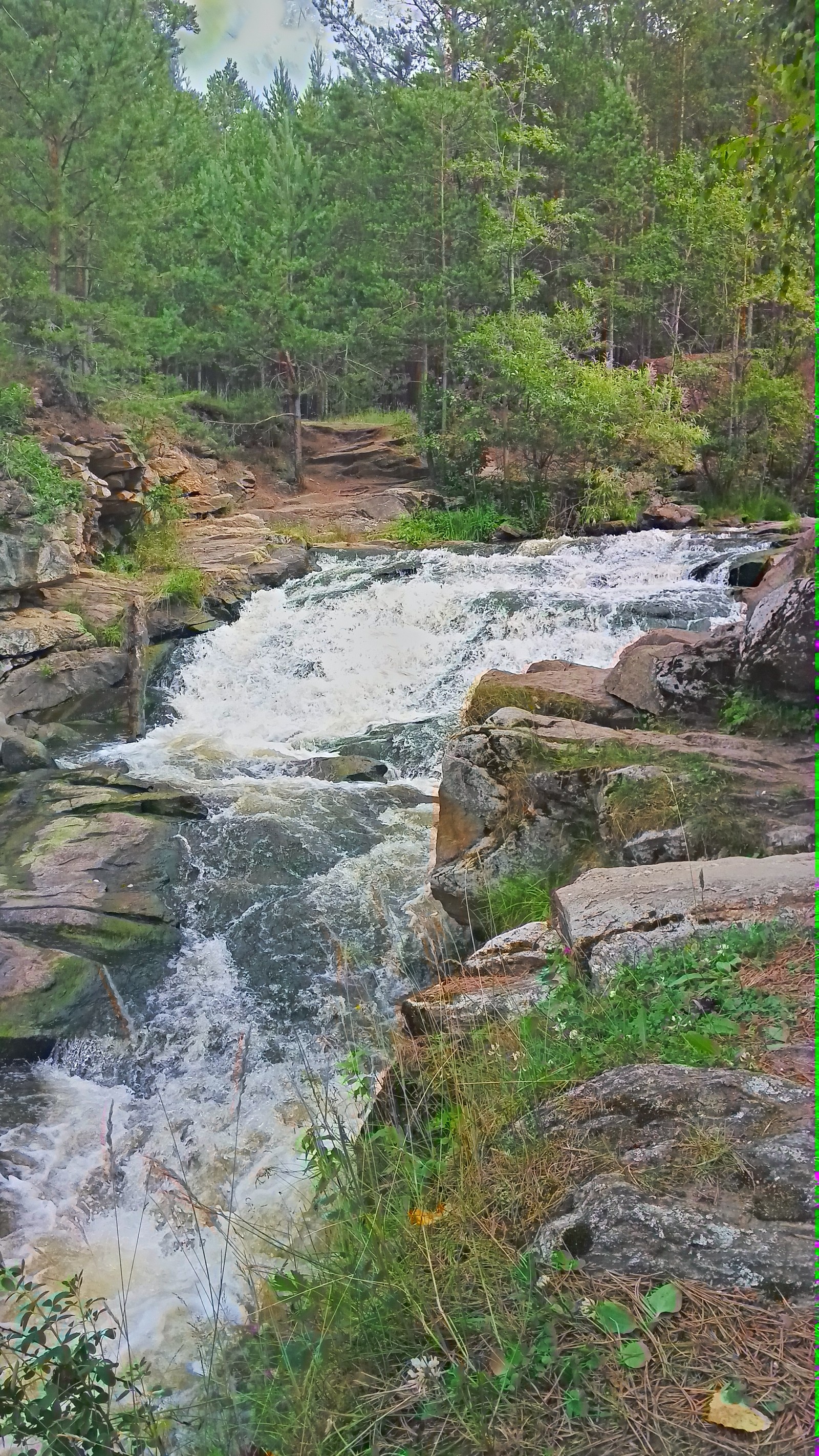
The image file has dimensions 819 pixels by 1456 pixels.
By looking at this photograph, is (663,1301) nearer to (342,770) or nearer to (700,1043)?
(700,1043)

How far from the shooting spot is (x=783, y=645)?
16.1 ft

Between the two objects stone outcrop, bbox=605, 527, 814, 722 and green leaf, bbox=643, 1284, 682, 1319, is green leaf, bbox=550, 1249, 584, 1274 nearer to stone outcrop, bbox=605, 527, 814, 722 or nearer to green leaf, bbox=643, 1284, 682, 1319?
green leaf, bbox=643, 1284, 682, 1319

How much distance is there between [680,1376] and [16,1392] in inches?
58.0

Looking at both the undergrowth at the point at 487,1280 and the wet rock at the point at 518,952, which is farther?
the wet rock at the point at 518,952

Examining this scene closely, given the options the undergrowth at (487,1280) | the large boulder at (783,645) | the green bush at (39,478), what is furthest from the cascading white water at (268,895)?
the green bush at (39,478)

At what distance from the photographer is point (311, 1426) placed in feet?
5.51

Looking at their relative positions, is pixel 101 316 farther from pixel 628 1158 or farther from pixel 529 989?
pixel 628 1158

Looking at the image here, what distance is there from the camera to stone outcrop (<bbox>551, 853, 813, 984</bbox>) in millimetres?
2982

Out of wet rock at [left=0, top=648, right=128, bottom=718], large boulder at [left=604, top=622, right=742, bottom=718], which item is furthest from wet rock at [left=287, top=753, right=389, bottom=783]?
wet rock at [left=0, top=648, right=128, bottom=718]

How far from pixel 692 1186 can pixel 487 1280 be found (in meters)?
0.47

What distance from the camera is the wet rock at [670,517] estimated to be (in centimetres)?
1727

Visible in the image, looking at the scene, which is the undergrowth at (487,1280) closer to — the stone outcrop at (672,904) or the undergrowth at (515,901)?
the stone outcrop at (672,904)

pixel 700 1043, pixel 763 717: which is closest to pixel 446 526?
pixel 763 717

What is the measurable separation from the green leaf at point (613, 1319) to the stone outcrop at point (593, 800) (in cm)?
242
